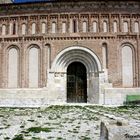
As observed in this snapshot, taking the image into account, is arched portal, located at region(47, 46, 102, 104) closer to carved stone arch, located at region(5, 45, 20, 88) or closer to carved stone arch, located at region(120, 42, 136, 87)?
carved stone arch, located at region(120, 42, 136, 87)

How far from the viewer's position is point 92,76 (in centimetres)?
2489

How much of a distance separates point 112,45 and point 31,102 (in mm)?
8047

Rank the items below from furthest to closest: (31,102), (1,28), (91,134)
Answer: (1,28)
(31,102)
(91,134)

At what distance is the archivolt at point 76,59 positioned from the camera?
968 inches

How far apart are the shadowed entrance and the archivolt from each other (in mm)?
633

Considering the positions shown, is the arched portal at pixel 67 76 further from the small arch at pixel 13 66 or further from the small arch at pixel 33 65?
the small arch at pixel 13 66

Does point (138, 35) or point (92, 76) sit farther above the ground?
point (138, 35)

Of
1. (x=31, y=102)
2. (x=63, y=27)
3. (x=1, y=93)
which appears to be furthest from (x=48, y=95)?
(x=63, y=27)

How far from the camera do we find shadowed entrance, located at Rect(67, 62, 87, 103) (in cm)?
2535

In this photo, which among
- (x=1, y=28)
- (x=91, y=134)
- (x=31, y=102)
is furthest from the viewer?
(x=1, y=28)

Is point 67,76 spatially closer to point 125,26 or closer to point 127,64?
point 127,64

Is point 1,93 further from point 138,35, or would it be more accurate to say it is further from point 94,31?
point 138,35

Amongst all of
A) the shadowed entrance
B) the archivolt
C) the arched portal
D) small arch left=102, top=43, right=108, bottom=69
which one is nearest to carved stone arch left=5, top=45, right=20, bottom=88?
the arched portal

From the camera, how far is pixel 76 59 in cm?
2544
